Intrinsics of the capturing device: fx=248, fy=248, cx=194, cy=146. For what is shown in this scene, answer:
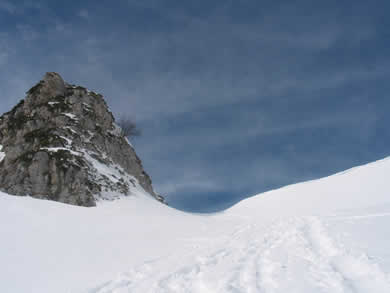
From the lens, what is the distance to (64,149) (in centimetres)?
2125

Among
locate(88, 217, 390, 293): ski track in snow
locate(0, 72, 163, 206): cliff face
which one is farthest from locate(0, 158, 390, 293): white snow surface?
locate(0, 72, 163, 206): cliff face

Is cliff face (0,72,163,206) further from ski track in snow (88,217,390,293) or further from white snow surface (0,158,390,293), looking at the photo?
ski track in snow (88,217,390,293)

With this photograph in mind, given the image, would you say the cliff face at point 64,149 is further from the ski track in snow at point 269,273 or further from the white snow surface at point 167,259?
the ski track in snow at point 269,273

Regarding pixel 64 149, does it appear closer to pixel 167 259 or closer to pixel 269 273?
pixel 167 259

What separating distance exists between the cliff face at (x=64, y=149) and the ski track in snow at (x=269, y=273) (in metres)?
13.6

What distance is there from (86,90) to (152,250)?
28432mm

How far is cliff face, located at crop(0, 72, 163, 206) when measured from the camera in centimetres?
1919

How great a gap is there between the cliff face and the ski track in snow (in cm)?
1356

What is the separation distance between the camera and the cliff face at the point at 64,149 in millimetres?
19188

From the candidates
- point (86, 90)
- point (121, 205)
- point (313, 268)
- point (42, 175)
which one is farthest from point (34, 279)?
point (86, 90)

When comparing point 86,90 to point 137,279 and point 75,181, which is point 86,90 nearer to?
point 75,181

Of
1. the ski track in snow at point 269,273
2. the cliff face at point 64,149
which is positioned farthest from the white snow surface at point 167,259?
the cliff face at point 64,149

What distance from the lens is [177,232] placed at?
32.9ft

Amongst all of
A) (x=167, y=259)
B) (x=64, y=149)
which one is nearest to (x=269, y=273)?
(x=167, y=259)
